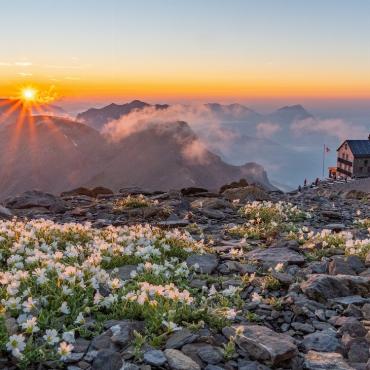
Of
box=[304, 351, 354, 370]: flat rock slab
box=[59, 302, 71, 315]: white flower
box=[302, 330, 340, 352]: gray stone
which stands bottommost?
box=[302, 330, 340, 352]: gray stone

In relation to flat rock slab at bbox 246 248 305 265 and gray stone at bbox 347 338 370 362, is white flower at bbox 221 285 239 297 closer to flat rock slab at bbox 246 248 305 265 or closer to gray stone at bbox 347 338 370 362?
gray stone at bbox 347 338 370 362

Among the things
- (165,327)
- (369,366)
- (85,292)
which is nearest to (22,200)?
(85,292)

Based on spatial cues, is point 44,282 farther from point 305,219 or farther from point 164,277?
point 305,219

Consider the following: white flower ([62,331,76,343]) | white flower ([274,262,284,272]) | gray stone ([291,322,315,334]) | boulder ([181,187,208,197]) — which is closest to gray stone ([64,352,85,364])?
white flower ([62,331,76,343])

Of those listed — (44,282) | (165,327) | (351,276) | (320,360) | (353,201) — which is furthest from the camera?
(353,201)

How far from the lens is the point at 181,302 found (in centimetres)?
717

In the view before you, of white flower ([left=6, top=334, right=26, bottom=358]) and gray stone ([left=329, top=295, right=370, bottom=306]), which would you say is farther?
gray stone ([left=329, top=295, right=370, bottom=306])

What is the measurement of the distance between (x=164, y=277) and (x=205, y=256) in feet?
5.81

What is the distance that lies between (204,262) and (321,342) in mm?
3821

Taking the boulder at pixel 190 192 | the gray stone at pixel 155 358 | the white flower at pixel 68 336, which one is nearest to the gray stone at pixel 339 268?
the gray stone at pixel 155 358

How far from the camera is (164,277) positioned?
29.0 feet

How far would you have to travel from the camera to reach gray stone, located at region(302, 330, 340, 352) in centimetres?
639

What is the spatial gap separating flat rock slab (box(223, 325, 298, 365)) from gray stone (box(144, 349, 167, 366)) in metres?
1.03

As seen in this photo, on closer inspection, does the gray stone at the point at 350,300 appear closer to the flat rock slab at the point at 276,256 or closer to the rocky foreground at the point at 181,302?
the rocky foreground at the point at 181,302
